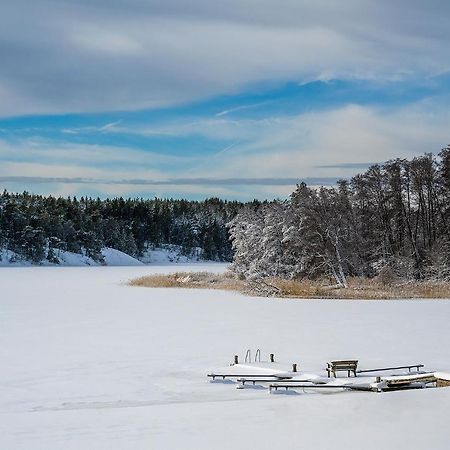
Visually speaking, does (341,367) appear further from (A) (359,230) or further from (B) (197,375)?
(A) (359,230)

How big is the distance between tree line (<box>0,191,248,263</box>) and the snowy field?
242 ft

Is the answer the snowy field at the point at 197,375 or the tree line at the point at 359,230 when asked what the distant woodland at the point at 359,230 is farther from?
the snowy field at the point at 197,375

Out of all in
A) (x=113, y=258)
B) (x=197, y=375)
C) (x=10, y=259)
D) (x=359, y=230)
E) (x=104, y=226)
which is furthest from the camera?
(x=104, y=226)

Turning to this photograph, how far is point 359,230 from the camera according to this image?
6619 cm

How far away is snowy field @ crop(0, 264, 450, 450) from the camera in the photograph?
40.7 feet

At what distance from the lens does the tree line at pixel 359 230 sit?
187 ft

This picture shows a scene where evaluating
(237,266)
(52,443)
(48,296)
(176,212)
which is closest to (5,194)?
(176,212)

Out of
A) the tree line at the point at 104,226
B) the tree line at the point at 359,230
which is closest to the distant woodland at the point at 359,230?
the tree line at the point at 359,230

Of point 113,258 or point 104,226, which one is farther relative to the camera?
point 104,226

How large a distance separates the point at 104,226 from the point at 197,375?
11232cm

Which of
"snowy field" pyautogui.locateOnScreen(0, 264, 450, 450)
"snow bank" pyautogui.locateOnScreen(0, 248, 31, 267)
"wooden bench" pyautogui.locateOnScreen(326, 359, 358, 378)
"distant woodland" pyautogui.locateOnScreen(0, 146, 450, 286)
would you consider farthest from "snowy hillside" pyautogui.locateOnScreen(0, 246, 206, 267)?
"wooden bench" pyautogui.locateOnScreen(326, 359, 358, 378)

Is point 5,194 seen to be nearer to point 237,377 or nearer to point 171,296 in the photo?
point 171,296

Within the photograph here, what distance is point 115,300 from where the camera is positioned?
42.2m

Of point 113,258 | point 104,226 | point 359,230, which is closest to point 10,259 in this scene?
point 113,258
